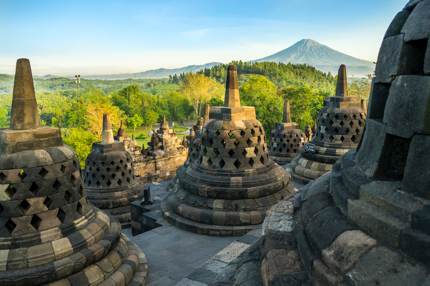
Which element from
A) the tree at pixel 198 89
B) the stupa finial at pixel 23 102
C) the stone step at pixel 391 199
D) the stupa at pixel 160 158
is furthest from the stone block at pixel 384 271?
the tree at pixel 198 89

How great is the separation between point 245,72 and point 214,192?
107 metres

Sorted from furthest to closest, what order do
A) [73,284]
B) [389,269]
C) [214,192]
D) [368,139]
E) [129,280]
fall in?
[214,192], [129,280], [73,284], [368,139], [389,269]

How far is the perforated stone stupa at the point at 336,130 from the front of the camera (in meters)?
11.3

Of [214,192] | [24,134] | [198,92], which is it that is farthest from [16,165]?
[198,92]

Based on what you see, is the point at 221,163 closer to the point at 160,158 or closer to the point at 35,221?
the point at 35,221

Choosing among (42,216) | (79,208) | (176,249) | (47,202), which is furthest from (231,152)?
(42,216)

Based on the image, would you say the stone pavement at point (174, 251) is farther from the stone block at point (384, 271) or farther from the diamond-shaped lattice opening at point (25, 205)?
the stone block at point (384, 271)

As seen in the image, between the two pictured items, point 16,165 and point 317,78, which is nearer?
point 16,165

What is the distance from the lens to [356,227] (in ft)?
7.70

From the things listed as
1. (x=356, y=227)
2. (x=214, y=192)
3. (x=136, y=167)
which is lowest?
(x=136, y=167)

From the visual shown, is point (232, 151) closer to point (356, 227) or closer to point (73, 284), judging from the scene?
point (73, 284)

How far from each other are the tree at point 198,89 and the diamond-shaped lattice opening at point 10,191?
63.8m

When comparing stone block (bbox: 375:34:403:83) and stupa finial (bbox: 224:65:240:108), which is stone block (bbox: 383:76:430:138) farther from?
stupa finial (bbox: 224:65:240:108)

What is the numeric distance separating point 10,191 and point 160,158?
62.5 ft
